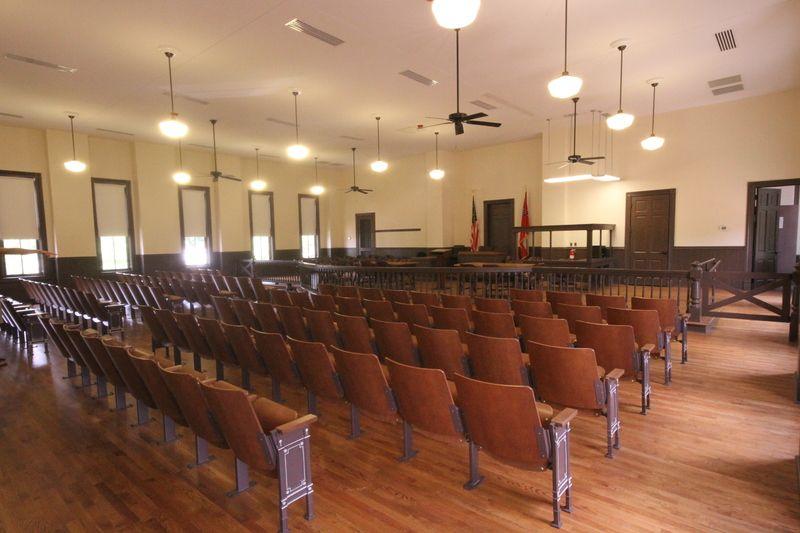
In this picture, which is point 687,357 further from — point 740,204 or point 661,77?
point 740,204

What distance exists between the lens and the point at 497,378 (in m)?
3.27

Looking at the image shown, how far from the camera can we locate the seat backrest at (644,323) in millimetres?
3986

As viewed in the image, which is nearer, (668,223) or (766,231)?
(766,231)

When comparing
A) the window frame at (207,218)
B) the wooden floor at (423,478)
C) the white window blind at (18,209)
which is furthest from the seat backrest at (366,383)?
the window frame at (207,218)

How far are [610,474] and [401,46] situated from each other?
620 cm

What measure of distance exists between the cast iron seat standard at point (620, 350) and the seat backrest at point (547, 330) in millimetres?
146

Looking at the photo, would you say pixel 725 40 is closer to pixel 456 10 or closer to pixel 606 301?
pixel 606 301

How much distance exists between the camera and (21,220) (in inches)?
428

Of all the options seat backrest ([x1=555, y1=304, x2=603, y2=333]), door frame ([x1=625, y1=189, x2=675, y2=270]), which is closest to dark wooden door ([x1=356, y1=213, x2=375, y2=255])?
door frame ([x1=625, y1=189, x2=675, y2=270])

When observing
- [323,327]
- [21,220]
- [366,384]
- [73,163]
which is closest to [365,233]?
[73,163]

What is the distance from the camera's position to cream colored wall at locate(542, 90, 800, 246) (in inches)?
371

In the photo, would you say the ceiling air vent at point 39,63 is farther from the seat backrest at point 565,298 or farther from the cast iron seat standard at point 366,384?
the seat backrest at point 565,298

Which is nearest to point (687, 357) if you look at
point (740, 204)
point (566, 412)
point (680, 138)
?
point (566, 412)

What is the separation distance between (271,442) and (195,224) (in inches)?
531
